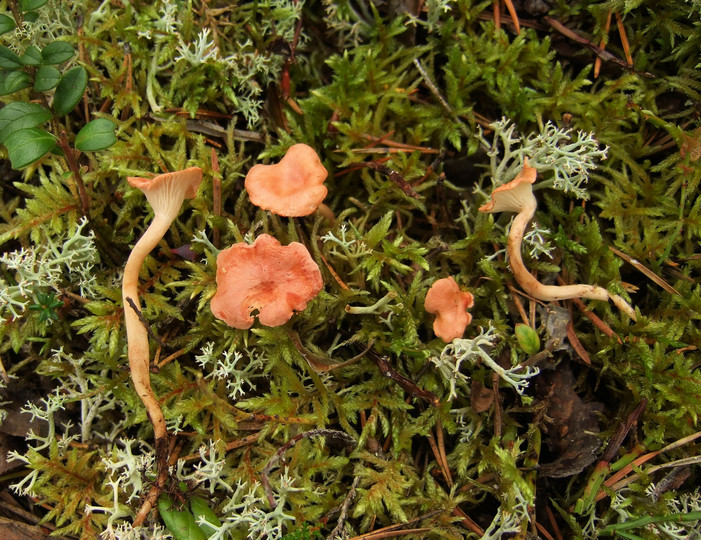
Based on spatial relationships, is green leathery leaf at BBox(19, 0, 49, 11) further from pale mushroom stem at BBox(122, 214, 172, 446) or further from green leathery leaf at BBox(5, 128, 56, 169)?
pale mushroom stem at BBox(122, 214, 172, 446)

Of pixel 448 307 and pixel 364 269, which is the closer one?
pixel 448 307

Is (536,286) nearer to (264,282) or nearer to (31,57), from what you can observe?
(264,282)

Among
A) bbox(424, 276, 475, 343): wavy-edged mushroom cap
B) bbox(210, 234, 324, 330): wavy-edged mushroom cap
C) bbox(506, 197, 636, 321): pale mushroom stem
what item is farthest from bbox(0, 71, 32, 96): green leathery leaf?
bbox(506, 197, 636, 321): pale mushroom stem

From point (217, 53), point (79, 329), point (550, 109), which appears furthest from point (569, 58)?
point (79, 329)

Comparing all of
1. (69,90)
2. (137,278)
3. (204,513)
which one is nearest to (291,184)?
(137,278)

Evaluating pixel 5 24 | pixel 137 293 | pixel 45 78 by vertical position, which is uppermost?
pixel 5 24

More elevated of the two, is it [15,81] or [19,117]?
[15,81]
